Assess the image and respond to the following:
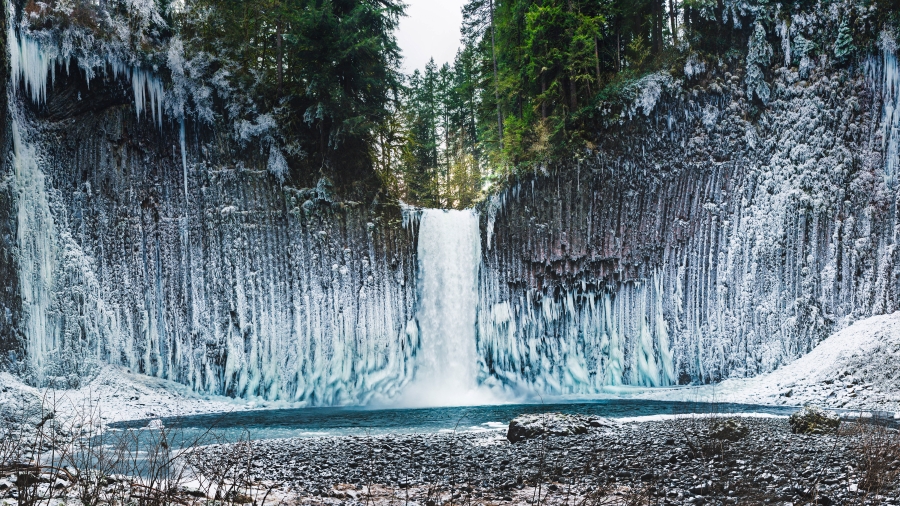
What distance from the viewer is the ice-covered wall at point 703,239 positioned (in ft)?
59.9

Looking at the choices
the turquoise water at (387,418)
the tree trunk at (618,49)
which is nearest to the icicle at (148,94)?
the turquoise water at (387,418)

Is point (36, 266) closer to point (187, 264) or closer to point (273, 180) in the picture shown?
point (187, 264)

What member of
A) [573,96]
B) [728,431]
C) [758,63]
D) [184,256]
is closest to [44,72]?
[184,256]

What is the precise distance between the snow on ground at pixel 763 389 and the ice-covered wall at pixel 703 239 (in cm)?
125

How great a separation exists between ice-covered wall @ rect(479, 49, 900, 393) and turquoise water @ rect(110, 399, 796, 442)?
350 centimetres

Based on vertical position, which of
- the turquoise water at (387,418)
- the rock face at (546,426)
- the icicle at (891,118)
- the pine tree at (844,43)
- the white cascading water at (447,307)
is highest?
the pine tree at (844,43)

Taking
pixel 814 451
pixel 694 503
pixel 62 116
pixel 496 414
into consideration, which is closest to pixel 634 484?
pixel 694 503

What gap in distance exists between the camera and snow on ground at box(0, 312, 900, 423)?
13.6 metres

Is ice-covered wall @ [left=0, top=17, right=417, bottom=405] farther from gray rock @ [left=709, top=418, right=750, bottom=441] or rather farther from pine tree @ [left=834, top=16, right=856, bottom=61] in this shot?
pine tree @ [left=834, top=16, right=856, bottom=61]

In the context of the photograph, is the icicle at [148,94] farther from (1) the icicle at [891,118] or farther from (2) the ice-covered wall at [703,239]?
(1) the icicle at [891,118]

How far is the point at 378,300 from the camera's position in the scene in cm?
2153

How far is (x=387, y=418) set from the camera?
15719 millimetres

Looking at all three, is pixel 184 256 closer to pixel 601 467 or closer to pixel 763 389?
pixel 601 467

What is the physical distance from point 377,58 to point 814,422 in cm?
1885
